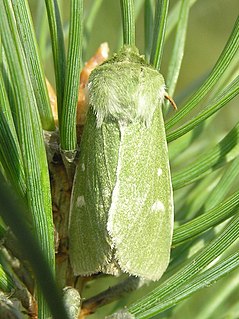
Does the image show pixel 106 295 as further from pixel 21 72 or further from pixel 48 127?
pixel 21 72

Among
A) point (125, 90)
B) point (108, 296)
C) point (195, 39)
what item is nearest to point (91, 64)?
point (125, 90)

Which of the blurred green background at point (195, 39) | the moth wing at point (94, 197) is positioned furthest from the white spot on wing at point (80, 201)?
the blurred green background at point (195, 39)

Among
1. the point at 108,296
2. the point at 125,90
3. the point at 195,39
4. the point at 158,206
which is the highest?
the point at 195,39

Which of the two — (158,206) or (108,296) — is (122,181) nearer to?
(158,206)

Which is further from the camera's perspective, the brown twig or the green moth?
the brown twig

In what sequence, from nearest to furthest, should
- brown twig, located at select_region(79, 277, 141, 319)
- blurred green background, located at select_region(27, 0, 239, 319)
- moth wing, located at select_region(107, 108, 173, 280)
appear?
moth wing, located at select_region(107, 108, 173, 280), brown twig, located at select_region(79, 277, 141, 319), blurred green background, located at select_region(27, 0, 239, 319)

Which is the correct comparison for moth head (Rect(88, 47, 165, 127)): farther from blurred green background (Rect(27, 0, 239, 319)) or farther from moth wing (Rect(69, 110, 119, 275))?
blurred green background (Rect(27, 0, 239, 319))

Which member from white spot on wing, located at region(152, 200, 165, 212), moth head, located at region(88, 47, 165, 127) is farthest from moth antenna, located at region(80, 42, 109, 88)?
white spot on wing, located at region(152, 200, 165, 212)
